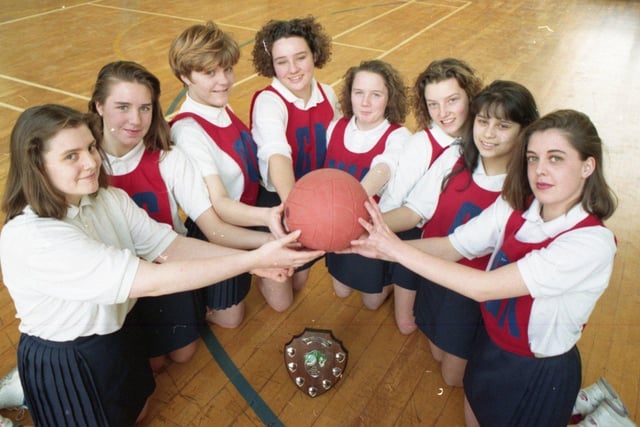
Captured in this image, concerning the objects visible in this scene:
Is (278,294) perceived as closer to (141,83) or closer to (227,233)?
(227,233)

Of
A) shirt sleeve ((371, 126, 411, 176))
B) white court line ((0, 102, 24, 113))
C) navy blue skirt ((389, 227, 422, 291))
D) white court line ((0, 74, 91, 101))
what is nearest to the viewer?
shirt sleeve ((371, 126, 411, 176))

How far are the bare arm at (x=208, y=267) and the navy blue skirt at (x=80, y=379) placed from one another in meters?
0.36

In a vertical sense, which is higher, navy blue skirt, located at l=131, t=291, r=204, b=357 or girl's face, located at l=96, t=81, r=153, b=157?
girl's face, located at l=96, t=81, r=153, b=157

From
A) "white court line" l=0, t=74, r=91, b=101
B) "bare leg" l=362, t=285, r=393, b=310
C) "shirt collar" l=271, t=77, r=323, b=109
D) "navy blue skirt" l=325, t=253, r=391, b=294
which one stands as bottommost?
"bare leg" l=362, t=285, r=393, b=310

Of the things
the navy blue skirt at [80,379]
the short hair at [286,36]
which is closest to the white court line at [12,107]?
the short hair at [286,36]

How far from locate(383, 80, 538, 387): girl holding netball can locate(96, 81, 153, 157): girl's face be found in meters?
1.20

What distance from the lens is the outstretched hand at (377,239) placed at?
176 centimetres

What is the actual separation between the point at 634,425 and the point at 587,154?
1.18m

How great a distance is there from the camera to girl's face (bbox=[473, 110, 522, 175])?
6.57ft

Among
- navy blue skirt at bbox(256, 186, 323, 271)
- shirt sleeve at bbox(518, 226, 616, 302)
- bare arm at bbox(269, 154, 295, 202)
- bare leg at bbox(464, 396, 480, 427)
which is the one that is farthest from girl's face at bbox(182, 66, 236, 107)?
bare leg at bbox(464, 396, 480, 427)

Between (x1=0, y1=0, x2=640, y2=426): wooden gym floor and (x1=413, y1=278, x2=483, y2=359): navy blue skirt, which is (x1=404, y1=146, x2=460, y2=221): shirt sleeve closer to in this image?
(x1=413, y1=278, x2=483, y2=359): navy blue skirt

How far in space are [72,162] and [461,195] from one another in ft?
5.12

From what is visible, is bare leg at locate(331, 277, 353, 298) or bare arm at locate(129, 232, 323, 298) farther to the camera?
bare leg at locate(331, 277, 353, 298)

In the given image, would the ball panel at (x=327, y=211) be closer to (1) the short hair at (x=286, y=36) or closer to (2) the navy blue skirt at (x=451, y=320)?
(2) the navy blue skirt at (x=451, y=320)
